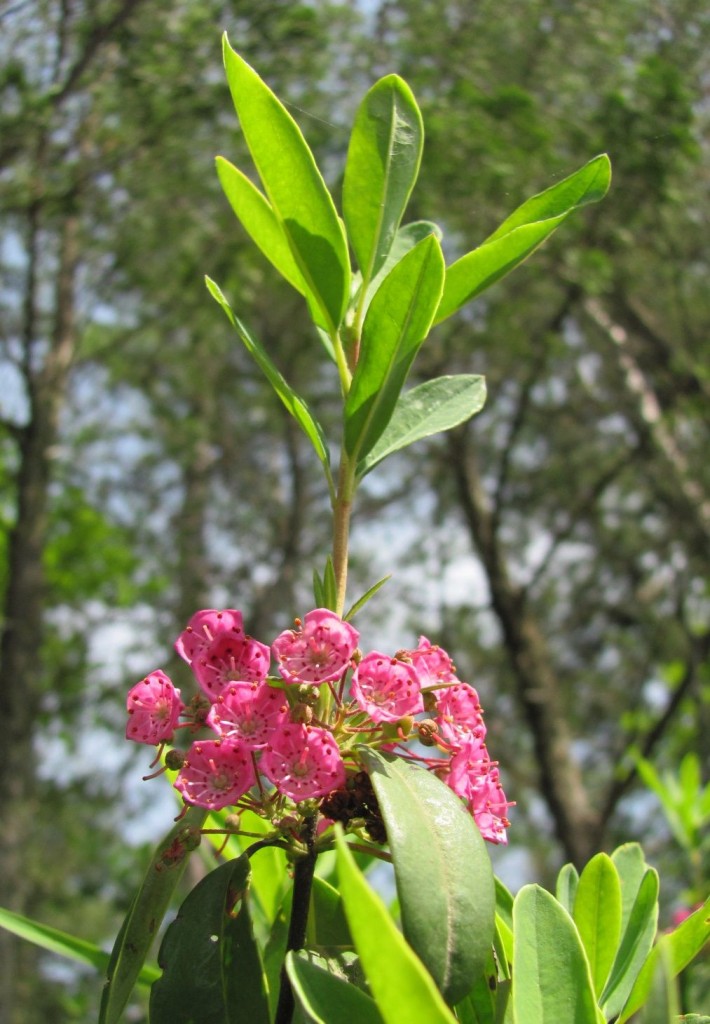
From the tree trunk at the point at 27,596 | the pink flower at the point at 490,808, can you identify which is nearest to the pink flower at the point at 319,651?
the pink flower at the point at 490,808

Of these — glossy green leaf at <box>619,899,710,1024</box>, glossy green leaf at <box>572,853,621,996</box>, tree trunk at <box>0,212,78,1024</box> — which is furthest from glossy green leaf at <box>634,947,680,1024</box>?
tree trunk at <box>0,212,78,1024</box>

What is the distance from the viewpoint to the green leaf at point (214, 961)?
90 centimetres

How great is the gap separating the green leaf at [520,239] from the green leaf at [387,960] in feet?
2.20

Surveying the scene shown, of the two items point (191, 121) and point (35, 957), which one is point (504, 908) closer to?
point (191, 121)

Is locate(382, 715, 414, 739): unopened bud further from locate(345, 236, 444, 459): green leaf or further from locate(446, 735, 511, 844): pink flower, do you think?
locate(345, 236, 444, 459): green leaf

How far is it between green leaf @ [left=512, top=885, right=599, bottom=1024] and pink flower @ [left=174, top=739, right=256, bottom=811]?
0.95 feet

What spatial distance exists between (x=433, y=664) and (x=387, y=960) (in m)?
0.47

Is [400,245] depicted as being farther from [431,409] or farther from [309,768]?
[309,768]

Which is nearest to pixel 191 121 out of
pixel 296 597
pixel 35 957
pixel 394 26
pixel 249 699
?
pixel 394 26

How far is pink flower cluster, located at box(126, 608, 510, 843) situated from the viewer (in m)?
0.94

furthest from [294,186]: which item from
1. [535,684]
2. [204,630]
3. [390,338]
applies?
[535,684]

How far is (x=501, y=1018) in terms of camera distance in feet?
3.10

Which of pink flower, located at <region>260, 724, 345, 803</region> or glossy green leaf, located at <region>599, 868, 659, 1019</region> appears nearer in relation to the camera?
pink flower, located at <region>260, 724, 345, 803</region>

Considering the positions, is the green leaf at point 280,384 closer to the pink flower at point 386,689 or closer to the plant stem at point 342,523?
the plant stem at point 342,523
